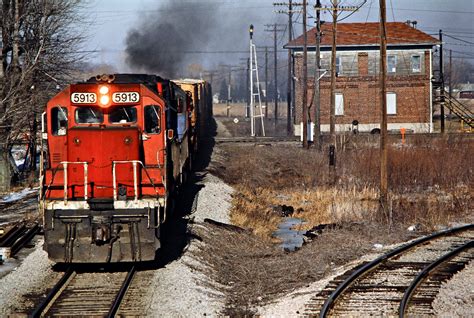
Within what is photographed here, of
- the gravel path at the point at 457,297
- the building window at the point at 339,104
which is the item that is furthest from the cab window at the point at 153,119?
the building window at the point at 339,104

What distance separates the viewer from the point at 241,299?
12.2 meters

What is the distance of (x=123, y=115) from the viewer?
13.7m

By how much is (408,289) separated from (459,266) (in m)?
2.84

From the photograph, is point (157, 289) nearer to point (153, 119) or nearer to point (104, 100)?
point (153, 119)

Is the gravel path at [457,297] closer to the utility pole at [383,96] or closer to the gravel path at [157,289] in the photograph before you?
the gravel path at [157,289]

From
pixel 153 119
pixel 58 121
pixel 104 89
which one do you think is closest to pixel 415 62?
pixel 153 119

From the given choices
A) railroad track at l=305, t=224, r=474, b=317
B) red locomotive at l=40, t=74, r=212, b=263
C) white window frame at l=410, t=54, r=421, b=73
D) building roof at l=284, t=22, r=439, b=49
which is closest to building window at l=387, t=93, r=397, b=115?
white window frame at l=410, t=54, r=421, b=73

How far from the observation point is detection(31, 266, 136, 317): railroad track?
11008 mm

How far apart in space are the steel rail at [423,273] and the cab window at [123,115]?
5884 mm

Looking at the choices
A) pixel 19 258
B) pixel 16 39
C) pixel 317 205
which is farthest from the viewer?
pixel 16 39

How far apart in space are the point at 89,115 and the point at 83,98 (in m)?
0.36

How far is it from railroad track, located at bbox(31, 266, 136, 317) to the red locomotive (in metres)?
0.41

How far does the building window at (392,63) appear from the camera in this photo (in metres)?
59.7

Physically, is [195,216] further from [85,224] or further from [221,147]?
[221,147]
